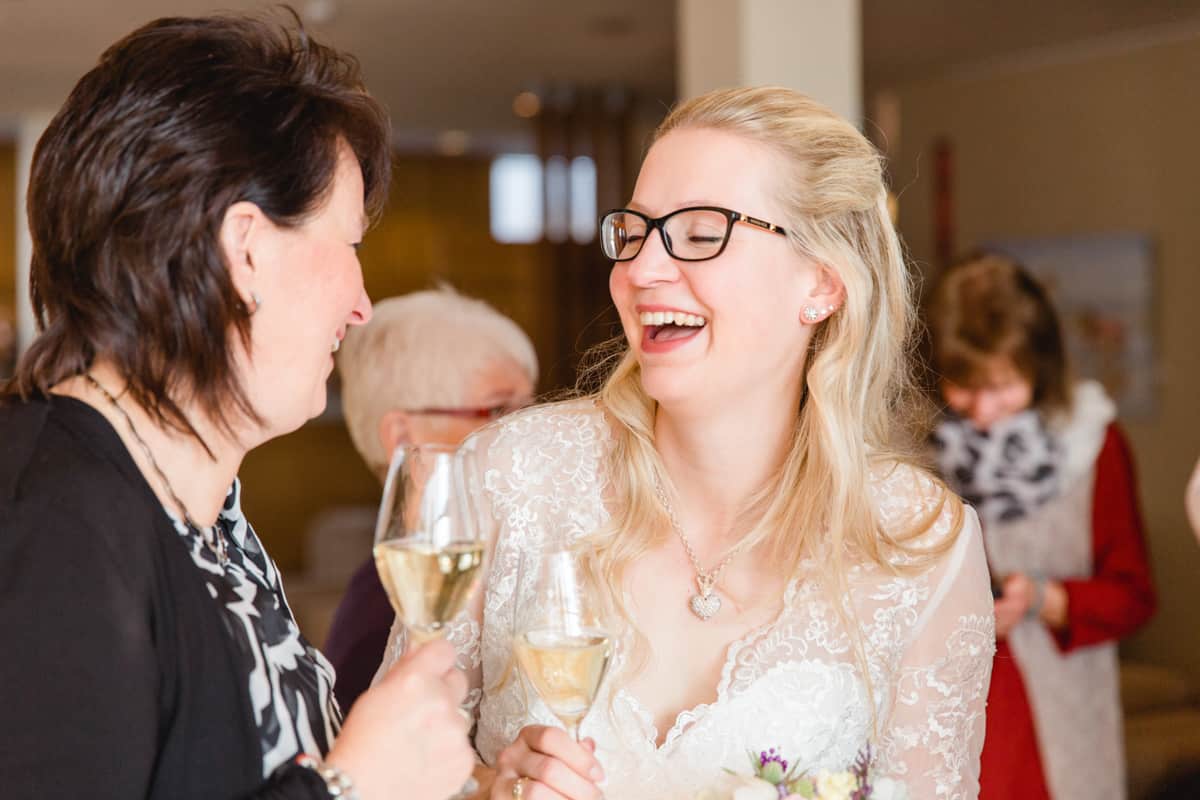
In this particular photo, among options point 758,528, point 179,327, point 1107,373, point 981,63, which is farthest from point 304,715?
point 981,63

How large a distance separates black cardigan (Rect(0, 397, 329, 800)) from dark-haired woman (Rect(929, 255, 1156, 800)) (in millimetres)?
2406

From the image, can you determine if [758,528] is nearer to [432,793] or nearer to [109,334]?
[432,793]

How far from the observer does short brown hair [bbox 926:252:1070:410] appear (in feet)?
10.5

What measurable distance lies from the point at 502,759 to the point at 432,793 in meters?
0.28

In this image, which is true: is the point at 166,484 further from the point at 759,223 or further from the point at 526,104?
the point at 526,104

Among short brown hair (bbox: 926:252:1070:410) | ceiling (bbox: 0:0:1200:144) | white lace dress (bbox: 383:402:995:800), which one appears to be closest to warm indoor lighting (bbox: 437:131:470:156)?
ceiling (bbox: 0:0:1200:144)

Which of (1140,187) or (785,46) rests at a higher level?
(785,46)

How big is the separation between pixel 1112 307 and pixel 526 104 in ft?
13.8

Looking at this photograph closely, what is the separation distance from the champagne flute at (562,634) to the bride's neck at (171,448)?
0.32 meters

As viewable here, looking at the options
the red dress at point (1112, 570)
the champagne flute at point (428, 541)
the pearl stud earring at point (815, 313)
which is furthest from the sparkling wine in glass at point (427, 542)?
the red dress at point (1112, 570)

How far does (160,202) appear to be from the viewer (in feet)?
3.62

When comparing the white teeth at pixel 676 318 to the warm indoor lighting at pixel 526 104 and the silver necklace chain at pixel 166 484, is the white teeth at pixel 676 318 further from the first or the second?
the warm indoor lighting at pixel 526 104

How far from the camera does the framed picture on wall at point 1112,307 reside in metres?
6.54

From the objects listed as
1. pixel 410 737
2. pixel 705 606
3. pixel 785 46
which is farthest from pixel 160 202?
pixel 785 46
